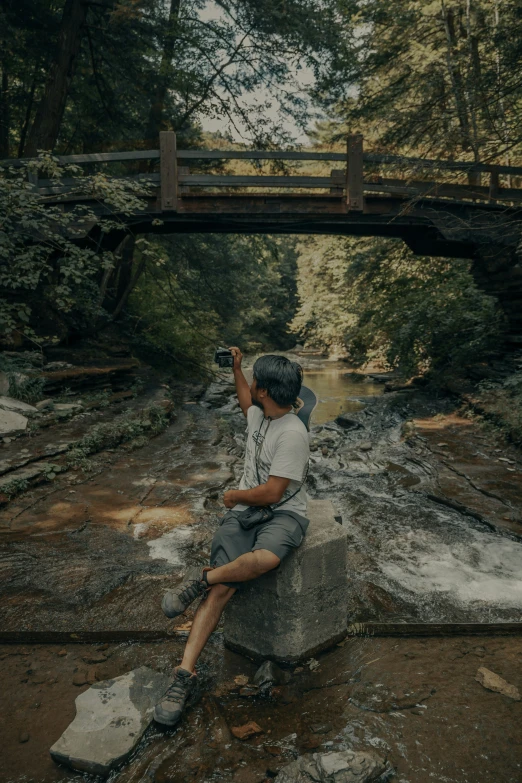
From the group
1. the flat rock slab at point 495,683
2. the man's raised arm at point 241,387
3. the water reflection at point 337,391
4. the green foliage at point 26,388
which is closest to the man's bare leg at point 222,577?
the man's raised arm at point 241,387

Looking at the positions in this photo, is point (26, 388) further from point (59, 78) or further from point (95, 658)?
point (59, 78)

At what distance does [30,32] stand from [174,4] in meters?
3.42

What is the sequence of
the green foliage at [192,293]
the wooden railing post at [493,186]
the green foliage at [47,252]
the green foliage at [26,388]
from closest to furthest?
the green foliage at [47,252] → the green foliage at [26,388] → the wooden railing post at [493,186] → the green foliage at [192,293]

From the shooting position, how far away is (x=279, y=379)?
2975 mm

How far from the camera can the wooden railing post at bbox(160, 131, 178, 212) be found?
9602 mm

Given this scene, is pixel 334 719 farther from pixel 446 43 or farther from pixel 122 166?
pixel 446 43

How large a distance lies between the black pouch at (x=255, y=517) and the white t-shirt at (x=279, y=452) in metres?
0.07

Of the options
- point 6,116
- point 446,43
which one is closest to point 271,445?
point 6,116

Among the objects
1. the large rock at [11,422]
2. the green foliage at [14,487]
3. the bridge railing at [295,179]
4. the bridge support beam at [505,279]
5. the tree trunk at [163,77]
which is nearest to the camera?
the green foliage at [14,487]

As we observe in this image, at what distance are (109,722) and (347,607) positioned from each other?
5.43 ft

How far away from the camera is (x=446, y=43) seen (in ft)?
44.3

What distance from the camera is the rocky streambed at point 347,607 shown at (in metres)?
2.23

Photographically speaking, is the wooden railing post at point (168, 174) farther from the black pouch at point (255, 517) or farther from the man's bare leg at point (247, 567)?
the man's bare leg at point (247, 567)

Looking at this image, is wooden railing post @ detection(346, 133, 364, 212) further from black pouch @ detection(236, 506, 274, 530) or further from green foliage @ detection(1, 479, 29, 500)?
black pouch @ detection(236, 506, 274, 530)
